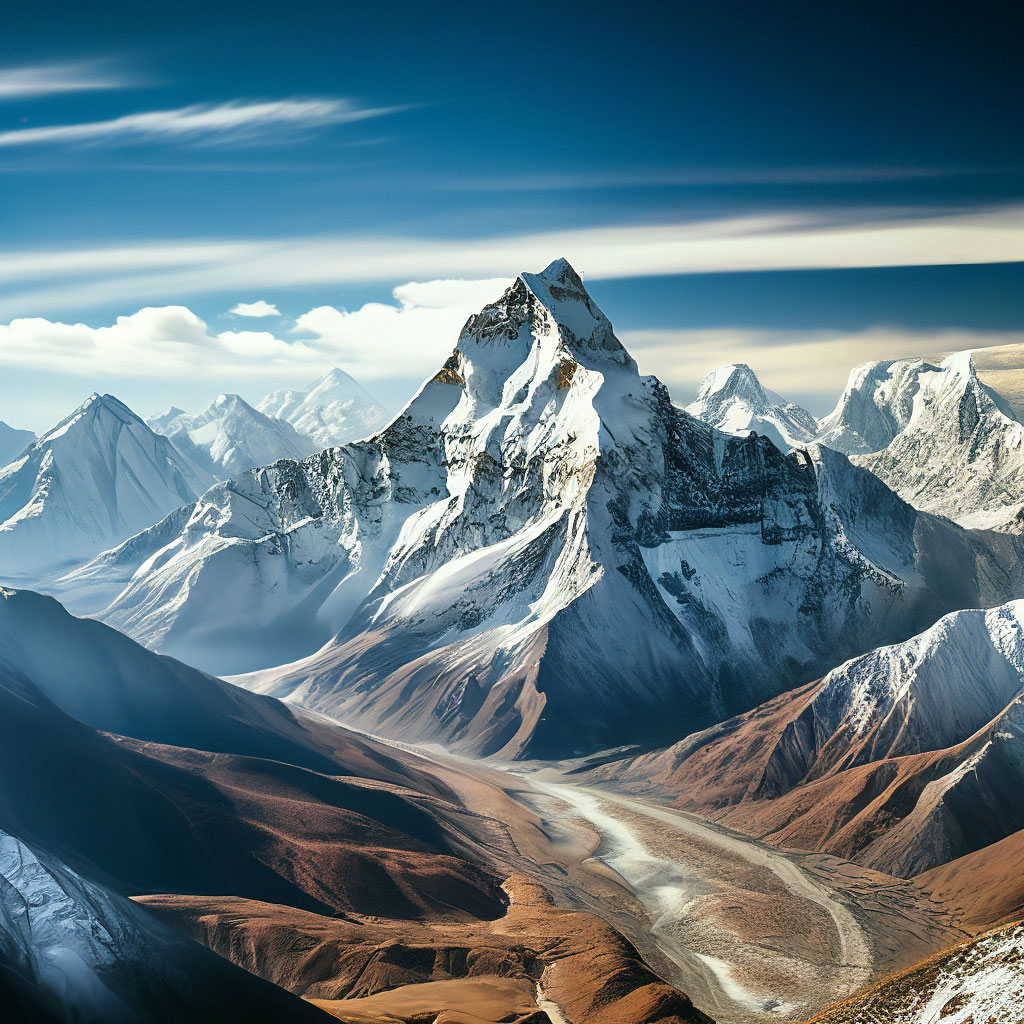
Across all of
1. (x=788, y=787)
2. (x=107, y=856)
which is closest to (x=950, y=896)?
(x=788, y=787)

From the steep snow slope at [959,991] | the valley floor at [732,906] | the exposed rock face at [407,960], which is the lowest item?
the valley floor at [732,906]

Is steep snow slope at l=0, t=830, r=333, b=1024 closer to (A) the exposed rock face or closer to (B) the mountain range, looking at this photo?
(B) the mountain range

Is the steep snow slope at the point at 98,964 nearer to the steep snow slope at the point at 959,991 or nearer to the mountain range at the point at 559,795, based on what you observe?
the mountain range at the point at 559,795

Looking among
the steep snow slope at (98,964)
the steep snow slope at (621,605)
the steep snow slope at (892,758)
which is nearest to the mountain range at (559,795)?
the steep snow slope at (98,964)

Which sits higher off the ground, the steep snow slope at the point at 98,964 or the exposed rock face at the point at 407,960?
the steep snow slope at the point at 98,964

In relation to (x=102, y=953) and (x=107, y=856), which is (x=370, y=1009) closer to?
(x=102, y=953)

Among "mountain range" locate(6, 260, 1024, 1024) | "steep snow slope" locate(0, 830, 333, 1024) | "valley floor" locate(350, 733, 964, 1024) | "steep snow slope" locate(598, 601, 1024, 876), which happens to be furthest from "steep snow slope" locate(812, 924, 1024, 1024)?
"steep snow slope" locate(598, 601, 1024, 876)

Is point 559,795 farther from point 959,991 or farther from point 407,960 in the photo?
point 959,991
